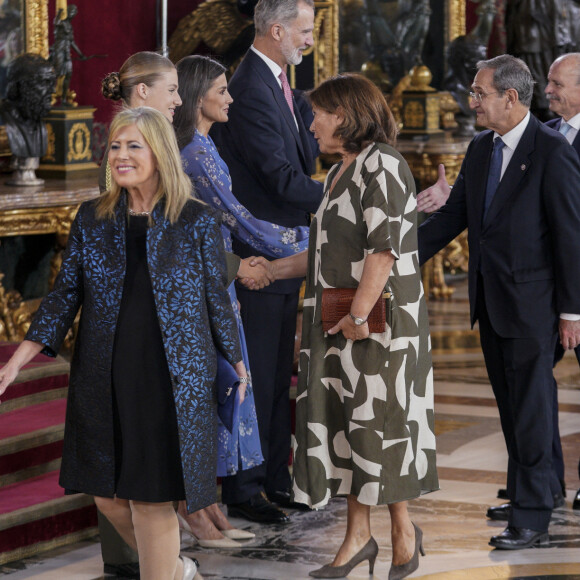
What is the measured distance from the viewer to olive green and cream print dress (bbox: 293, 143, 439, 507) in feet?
12.7

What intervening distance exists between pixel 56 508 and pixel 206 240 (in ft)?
4.94

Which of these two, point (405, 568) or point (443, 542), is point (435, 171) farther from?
point (405, 568)

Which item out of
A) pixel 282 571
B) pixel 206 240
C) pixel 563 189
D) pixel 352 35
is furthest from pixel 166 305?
pixel 352 35

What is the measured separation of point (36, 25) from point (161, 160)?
419 cm

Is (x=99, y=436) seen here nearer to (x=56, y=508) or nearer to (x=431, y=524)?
(x=56, y=508)

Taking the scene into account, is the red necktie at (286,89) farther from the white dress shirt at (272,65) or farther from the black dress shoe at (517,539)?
the black dress shoe at (517,539)

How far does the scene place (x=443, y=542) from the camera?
14.8ft

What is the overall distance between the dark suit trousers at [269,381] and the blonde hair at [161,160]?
4.26ft

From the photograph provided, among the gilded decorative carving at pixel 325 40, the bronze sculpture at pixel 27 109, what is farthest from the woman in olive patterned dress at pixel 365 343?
the gilded decorative carving at pixel 325 40

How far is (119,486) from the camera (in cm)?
347

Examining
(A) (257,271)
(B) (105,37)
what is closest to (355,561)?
(A) (257,271)

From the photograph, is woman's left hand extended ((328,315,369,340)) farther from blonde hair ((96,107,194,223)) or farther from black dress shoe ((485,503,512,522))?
black dress shoe ((485,503,512,522))

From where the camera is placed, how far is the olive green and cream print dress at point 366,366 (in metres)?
3.88

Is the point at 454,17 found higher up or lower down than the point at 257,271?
higher up
